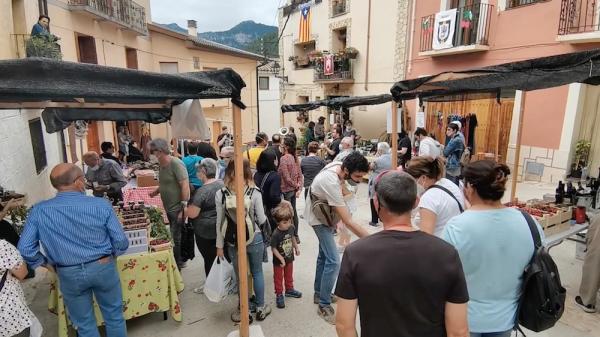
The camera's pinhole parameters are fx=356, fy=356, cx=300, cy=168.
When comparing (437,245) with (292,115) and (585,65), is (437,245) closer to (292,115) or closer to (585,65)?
(585,65)

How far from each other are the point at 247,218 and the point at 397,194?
1.87 metres

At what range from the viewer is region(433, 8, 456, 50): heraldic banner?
10.5m

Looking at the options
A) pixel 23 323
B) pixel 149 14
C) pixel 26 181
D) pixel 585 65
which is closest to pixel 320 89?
pixel 149 14

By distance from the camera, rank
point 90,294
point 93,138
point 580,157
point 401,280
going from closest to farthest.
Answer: point 401,280, point 90,294, point 580,157, point 93,138

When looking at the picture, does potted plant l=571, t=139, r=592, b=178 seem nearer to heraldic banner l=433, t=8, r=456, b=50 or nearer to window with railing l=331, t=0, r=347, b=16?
heraldic banner l=433, t=8, r=456, b=50

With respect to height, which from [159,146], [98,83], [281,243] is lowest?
[281,243]

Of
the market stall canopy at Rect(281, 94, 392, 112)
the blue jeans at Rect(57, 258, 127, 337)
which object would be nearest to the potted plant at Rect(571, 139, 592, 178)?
the market stall canopy at Rect(281, 94, 392, 112)

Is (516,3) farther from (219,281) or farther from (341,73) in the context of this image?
(219,281)

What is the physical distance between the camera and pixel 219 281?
11.1 ft

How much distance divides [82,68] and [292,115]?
22075mm

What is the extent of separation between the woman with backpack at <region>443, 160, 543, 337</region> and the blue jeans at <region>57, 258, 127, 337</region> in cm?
243

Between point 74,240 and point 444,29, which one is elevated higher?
point 444,29

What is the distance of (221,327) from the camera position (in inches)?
137

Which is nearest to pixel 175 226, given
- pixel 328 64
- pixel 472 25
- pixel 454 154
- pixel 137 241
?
pixel 137 241
